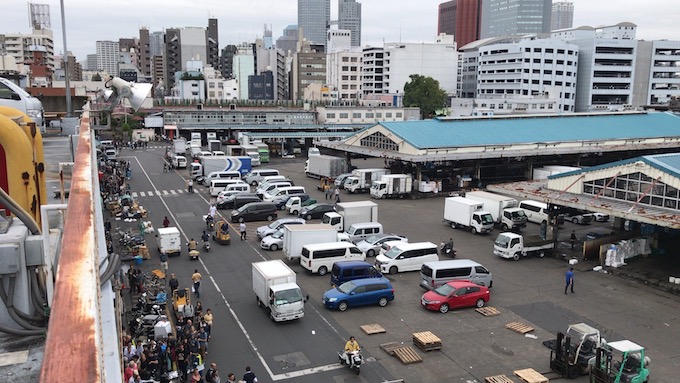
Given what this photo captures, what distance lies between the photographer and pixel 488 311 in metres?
20.5

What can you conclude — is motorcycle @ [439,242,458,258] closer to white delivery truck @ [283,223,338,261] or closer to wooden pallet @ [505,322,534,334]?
white delivery truck @ [283,223,338,261]

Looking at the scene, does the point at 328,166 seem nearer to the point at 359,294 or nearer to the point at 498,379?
the point at 359,294

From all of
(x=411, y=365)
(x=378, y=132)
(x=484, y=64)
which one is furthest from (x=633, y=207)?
(x=484, y=64)

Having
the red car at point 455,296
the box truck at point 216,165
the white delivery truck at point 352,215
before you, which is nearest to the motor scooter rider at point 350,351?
the red car at point 455,296

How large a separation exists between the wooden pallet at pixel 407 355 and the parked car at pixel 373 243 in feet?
35.1

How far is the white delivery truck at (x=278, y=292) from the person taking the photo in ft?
62.3

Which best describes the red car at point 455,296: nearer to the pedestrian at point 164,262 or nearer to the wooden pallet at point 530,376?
the wooden pallet at point 530,376

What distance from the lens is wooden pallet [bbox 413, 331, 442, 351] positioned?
56.3ft


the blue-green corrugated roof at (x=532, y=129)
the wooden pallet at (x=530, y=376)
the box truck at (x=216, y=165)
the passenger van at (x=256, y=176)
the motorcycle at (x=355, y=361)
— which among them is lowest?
the wooden pallet at (x=530, y=376)

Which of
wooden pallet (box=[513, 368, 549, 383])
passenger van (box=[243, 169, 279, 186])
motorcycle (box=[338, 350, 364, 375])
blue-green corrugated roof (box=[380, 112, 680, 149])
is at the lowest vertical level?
wooden pallet (box=[513, 368, 549, 383])

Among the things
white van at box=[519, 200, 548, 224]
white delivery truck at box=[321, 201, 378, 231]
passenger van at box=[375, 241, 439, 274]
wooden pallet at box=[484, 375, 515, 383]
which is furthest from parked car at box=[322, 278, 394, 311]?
white van at box=[519, 200, 548, 224]

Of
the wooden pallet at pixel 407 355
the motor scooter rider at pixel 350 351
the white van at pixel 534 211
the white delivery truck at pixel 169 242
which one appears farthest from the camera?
the white van at pixel 534 211

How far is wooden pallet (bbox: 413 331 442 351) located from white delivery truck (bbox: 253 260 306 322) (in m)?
4.22

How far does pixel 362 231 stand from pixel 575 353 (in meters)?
15.2
